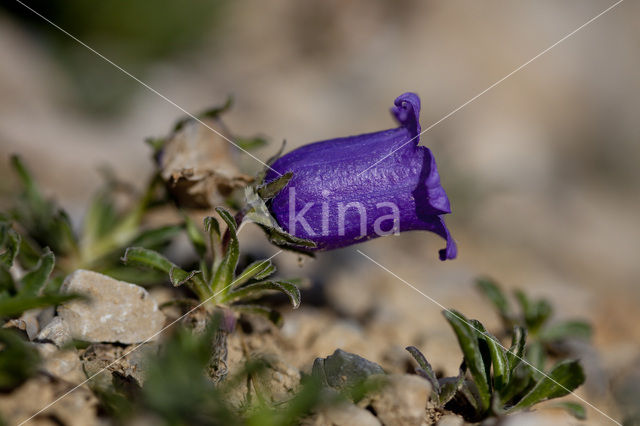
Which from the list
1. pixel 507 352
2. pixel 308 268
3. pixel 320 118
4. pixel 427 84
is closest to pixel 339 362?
pixel 507 352

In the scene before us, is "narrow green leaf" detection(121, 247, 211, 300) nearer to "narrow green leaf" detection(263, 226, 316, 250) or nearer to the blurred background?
"narrow green leaf" detection(263, 226, 316, 250)

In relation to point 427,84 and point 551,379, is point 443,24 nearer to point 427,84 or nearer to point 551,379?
point 427,84

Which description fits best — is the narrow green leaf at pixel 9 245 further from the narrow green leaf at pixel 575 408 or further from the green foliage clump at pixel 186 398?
the narrow green leaf at pixel 575 408

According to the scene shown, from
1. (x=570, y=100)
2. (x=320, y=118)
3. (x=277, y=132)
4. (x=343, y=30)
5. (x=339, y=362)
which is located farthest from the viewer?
(x=343, y=30)

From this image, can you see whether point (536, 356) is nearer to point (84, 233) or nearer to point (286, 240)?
point (286, 240)

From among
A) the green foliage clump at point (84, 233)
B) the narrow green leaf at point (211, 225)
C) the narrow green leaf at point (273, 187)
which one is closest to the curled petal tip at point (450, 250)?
the narrow green leaf at point (273, 187)
